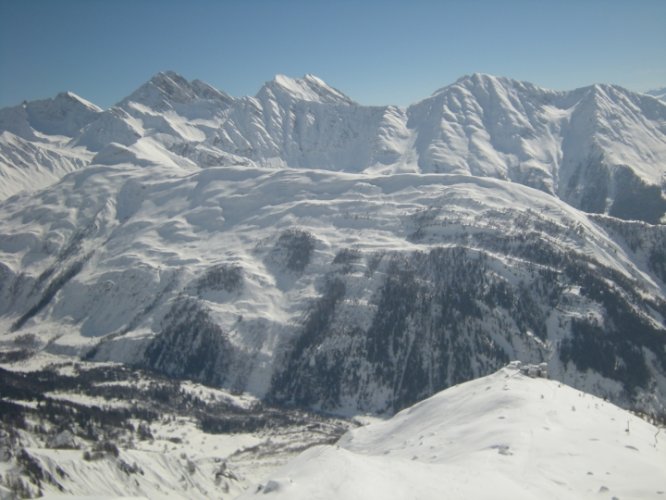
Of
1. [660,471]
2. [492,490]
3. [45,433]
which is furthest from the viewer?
[45,433]

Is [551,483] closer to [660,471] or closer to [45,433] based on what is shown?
[660,471]

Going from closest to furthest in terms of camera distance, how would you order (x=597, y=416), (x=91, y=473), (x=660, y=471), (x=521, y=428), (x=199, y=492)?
(x=660, y=471) → (x=521, y=428) → (x=597, y=416) → (x=91, y=473) → (x=199, y=492)

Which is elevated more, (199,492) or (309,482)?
(309,482)

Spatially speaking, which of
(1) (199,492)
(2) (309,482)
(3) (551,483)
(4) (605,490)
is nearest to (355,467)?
(2) (309,482)

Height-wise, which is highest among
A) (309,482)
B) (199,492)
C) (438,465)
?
(438,465)

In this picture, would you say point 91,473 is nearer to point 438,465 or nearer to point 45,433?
point 45,433

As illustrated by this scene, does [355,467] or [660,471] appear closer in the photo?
[660,471]
